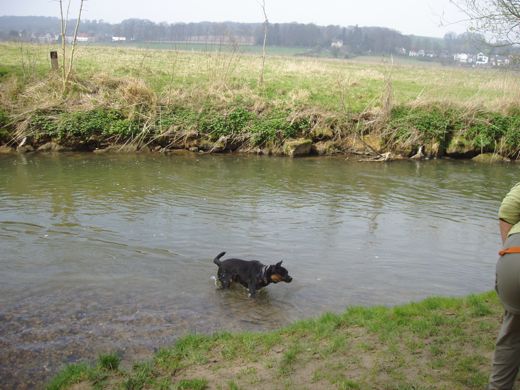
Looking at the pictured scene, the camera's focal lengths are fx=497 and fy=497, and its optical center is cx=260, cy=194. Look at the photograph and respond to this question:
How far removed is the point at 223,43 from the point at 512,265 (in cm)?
2584

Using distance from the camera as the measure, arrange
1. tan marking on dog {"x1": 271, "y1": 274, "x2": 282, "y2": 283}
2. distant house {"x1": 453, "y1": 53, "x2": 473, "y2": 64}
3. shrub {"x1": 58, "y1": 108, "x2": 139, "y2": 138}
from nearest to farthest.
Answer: tan marking on dog {"x1": 271, "y1": 274, "x2": 282, "y2": 283} < shrub {"x1": 58, "y1": 108, "x2": 139, "y2": 138} < distant house {"x1": 453, "y1": 53, "x2": 473, "y2": 64}

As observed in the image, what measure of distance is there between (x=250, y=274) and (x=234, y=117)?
50.0 feet

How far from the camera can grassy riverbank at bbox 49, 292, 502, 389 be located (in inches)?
215

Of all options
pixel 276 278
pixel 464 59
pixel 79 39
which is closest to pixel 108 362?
pixel 276 278

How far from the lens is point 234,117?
23.3 metres

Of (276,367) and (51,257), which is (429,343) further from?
(51,257)

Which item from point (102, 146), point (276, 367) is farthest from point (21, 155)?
point (276, 367)

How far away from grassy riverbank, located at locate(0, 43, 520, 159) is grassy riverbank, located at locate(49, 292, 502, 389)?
16.2 meters

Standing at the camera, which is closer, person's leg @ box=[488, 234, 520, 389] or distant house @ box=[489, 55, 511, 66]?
person's leg @ box=[488, 234, 520, 389]

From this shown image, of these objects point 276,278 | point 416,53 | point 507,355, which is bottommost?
point 276,278

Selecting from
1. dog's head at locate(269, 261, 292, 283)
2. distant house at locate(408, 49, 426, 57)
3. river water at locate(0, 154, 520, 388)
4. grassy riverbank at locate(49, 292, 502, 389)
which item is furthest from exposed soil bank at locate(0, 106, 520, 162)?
distant house at locate(408, 49, 426, 57)

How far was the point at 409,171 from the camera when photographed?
20.9 m

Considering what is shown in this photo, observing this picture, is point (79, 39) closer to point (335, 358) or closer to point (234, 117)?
point (234, 117)

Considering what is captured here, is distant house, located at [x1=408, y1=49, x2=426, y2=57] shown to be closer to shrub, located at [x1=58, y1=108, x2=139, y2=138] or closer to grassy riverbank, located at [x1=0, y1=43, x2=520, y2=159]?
grassy riverbank, located at [x1=0, y1=43, x2=520, y2=159]
